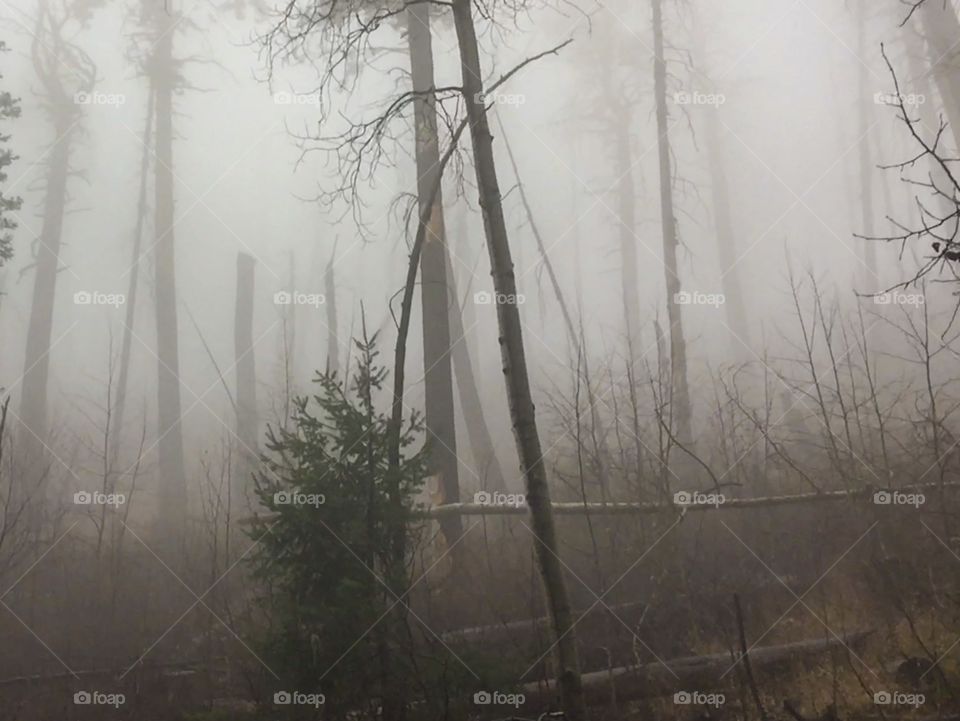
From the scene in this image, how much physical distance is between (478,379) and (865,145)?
15090 millimetres

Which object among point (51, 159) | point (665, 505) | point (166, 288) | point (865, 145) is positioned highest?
point (865, 145)

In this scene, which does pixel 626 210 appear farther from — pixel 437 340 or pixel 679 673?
pixel 679 673

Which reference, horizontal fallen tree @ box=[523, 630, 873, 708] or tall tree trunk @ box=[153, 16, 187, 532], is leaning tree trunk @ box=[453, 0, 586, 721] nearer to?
horizontal fallen tree @ box=[523, 630, 873, 708]

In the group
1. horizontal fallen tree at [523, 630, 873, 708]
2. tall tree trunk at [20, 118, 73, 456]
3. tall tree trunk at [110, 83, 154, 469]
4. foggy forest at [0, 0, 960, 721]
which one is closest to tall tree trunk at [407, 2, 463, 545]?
foggy forest at [0, 0, 960, 721]

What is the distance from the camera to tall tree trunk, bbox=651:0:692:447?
11.7 meters

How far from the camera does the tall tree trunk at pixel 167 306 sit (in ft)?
51.6

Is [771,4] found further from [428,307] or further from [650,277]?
[428,307]

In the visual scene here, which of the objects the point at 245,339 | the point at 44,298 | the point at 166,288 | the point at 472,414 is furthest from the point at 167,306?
the point at 472,414

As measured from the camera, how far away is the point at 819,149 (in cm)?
2520

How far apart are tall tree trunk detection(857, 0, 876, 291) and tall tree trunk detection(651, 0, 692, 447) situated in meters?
11.2

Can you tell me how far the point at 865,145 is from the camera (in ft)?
74.9

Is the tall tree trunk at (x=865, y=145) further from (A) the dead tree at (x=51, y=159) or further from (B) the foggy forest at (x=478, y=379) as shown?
(A) the dead tree at (x=51, y=159)

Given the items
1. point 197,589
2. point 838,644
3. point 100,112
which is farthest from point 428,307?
point 100,112

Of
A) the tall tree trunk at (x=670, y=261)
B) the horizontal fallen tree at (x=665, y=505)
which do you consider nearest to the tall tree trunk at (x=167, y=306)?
the horizontal fallen tree at (x=665, y=505)
